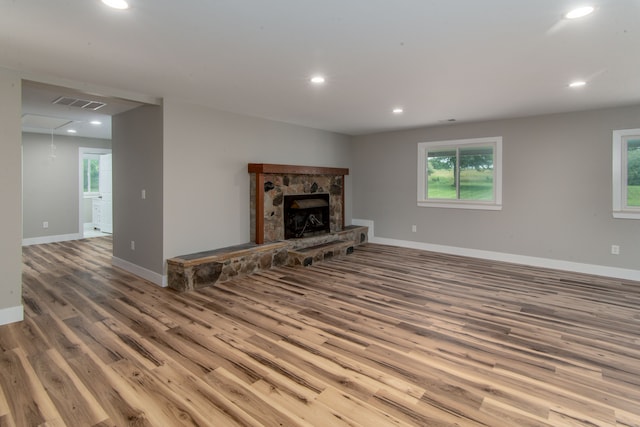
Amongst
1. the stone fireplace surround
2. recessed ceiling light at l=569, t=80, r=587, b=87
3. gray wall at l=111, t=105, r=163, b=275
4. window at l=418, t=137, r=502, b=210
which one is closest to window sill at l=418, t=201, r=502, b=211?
window at l=418, t=137, r=502, b=210

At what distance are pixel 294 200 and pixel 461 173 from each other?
10.0 feet

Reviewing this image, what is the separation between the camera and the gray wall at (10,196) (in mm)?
3105

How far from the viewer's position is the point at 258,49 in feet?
8.78

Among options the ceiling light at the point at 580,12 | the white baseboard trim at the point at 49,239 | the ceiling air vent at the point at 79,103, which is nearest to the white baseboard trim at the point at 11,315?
the ceiling air vent at the point at 79,103

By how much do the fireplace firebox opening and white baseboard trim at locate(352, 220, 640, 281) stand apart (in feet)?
4.69

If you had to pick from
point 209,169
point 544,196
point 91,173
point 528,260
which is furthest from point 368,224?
point 91,173

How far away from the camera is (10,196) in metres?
3.17

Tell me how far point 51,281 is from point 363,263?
436cm

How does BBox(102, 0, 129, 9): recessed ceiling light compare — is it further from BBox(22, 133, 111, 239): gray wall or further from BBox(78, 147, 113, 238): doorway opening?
BBox(78, 147, 113, 238): doorway opening

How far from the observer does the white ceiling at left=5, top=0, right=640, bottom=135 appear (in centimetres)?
208

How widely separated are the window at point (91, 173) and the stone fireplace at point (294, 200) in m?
6.72

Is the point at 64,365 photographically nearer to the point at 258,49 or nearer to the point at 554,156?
the point at 258,49

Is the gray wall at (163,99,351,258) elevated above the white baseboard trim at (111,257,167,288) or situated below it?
above

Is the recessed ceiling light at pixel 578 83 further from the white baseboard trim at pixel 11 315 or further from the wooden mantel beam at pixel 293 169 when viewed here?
the white baseboard trim at pixel 11 315
